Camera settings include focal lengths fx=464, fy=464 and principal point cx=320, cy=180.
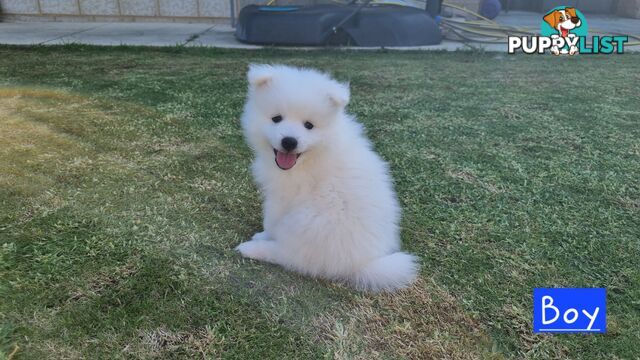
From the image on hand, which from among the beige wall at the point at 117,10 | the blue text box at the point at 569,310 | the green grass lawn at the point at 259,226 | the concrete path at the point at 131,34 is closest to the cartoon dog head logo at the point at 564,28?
the concrete path at the point at 131,34

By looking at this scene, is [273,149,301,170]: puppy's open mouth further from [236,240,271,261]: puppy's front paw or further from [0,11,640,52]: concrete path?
[0,11,640,52]: concrete path

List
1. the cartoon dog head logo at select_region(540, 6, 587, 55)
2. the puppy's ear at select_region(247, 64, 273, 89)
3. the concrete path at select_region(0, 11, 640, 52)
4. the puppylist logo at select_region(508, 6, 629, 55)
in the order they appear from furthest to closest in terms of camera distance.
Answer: the cartoon dog head logo at select_region(540, 6, 587, 55) → the puppylist logo at select_region(508, 6, 629, 55) → the concrete path at select_region(0, 11, 640, 52) → the puppy's ear at select_region(247, 64, 273, 89)

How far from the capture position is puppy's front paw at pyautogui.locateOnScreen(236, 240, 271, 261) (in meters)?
1.83

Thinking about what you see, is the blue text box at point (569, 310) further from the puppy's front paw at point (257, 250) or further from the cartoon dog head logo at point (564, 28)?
the cartoon dog head logo at point (564, 28)

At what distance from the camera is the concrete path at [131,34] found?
21.2ft

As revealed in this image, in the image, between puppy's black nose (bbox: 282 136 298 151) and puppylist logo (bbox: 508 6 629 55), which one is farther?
puppylist logo (bbox: 508 6 629 55)

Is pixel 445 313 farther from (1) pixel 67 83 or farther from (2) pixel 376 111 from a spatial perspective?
(1) pixel 67 83

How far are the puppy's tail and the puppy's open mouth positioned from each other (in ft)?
1.54

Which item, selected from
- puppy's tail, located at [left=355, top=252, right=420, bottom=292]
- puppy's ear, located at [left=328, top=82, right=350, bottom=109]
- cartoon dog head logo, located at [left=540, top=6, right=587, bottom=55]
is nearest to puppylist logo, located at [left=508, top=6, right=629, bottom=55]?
cartoon dog head logo, located at [left=540, top=6, right=587, bottom=55]

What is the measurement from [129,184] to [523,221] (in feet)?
6.51

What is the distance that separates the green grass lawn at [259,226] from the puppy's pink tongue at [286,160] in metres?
0.41

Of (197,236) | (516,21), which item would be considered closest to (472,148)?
(197,236)

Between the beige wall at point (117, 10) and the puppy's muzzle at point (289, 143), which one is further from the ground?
the beige wall at point (117, 10)

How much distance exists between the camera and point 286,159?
67.7 inches
